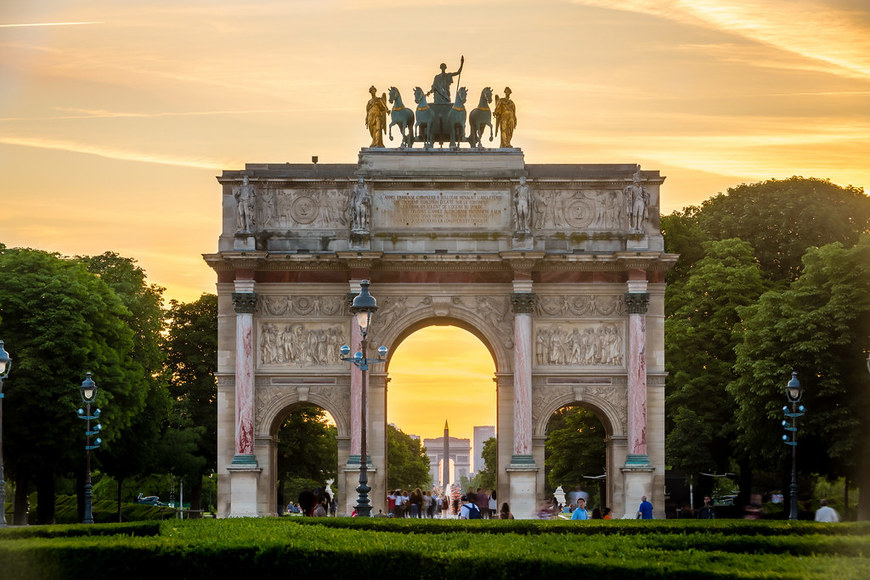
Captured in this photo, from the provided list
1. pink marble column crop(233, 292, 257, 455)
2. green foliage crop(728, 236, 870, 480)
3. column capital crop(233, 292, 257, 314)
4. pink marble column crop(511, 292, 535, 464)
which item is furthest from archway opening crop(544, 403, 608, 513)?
column capital crop(233, 292, 257, 314)

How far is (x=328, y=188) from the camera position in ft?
166

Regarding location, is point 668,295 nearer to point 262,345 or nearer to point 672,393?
point 672,393

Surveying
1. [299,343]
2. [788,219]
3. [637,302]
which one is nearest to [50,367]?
[299,343]

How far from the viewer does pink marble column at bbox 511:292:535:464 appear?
49.5 metres

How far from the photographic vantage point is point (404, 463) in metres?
125

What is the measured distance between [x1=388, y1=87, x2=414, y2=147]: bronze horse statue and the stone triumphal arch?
5.58ft

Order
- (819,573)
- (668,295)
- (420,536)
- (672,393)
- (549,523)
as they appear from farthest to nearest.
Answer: (668,295) → (672,393) → (549,523) → (420,536) → (819,573)

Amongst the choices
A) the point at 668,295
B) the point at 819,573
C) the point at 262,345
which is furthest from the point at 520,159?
the point at 819,573

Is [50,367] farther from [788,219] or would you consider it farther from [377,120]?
[788,219]

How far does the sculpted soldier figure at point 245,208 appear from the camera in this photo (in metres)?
49.9

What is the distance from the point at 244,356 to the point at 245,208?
4.86 meters

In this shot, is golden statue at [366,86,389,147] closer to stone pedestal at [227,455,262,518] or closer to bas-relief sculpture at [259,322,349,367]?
bas-relief sculpture at [259,322,349,367]

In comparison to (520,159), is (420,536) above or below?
below

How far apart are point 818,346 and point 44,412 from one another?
83.1ft
